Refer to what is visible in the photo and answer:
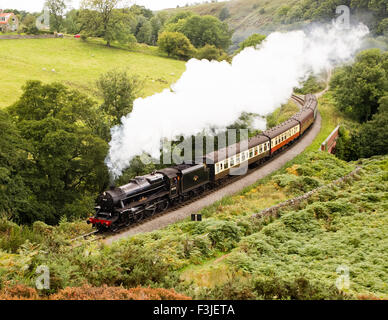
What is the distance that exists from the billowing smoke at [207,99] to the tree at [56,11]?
204 ft

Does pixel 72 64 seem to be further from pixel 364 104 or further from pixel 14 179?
pixel 364 104

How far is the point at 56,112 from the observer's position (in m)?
29.9

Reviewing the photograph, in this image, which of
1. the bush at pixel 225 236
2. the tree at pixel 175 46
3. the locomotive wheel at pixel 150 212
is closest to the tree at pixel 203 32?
the tree at pixel 175 46

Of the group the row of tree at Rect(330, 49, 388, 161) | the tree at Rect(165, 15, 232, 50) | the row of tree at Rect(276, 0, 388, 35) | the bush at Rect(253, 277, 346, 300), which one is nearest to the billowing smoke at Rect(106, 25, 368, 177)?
the row of tree at Rect(330, 49, 388, 161)

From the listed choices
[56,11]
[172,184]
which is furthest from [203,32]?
[172,184]

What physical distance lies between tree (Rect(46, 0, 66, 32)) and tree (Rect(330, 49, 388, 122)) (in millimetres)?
68499

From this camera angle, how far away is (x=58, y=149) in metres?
26.3

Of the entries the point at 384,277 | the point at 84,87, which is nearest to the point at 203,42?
the point at 84,87

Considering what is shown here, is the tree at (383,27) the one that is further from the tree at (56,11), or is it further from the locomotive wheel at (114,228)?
the locomotive wheel at (114,228)

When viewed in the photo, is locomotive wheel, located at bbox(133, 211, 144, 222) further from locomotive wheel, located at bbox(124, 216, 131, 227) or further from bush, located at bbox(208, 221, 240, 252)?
bush, located at bbox(208, 221, 240, 252)

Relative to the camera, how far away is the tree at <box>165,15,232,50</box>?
315 ft

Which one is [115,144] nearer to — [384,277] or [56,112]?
[56,112]

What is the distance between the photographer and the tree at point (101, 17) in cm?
7569
